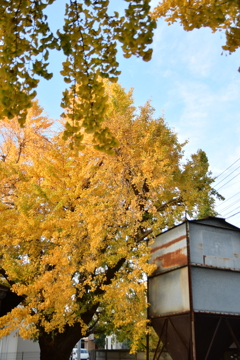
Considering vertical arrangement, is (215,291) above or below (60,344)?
above

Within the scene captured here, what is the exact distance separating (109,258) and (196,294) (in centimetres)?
267

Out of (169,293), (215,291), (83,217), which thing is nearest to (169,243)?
(169,293)

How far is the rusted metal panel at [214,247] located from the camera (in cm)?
942

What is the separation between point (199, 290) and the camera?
29.4ft

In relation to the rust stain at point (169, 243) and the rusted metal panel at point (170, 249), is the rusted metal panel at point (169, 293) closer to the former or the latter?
the rusted metal panel at point (170, 249)

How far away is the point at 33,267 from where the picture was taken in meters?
9.37

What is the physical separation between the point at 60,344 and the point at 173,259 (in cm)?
477

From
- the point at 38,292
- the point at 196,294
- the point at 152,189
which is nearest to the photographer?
the point at 196,294

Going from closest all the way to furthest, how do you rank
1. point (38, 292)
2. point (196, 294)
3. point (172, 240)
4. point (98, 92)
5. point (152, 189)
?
point (98, 92) → point (196, 294) → point (38, 292) → point (172, 240) → point (152, 189)

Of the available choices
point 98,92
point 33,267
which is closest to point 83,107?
point 98,92

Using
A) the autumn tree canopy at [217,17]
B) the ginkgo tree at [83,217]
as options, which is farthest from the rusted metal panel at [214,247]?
the autumn tree canopy at [217,17]

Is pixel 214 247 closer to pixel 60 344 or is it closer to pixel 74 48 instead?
pixel 60 344

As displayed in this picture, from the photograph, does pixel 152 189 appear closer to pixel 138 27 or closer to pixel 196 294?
pixel 196 294

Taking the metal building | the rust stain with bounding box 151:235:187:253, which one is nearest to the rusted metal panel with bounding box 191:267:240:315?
the metal building
